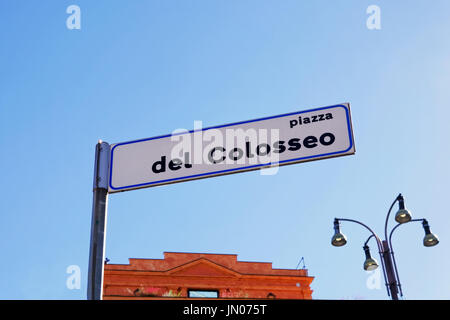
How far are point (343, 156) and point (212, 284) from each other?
892 inches

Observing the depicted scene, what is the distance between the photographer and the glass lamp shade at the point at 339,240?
13.6 m

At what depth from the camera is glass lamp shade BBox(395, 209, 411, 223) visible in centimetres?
1280

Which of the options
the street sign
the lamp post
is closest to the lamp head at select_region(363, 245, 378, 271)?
the lamp post

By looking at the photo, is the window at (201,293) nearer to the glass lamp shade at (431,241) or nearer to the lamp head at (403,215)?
the glass lamp shade at (431,241)

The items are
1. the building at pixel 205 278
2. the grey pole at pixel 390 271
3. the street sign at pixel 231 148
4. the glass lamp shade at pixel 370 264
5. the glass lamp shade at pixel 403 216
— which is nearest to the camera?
the street sign at pixel 231 148

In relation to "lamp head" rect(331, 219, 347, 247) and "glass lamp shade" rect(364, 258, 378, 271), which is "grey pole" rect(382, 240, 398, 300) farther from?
"lamp head" rect(331, 219, 347, 247)

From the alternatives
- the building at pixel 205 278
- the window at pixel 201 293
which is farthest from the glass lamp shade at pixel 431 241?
the window at pixel 201 293

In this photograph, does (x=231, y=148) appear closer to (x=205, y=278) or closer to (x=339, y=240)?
(x=339, y=240)

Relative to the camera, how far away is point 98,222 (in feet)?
9.39

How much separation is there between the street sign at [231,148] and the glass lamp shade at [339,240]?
10.9 meters

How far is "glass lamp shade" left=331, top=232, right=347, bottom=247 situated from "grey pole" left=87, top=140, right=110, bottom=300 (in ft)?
36.9

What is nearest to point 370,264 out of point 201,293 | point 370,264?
point 370,264
